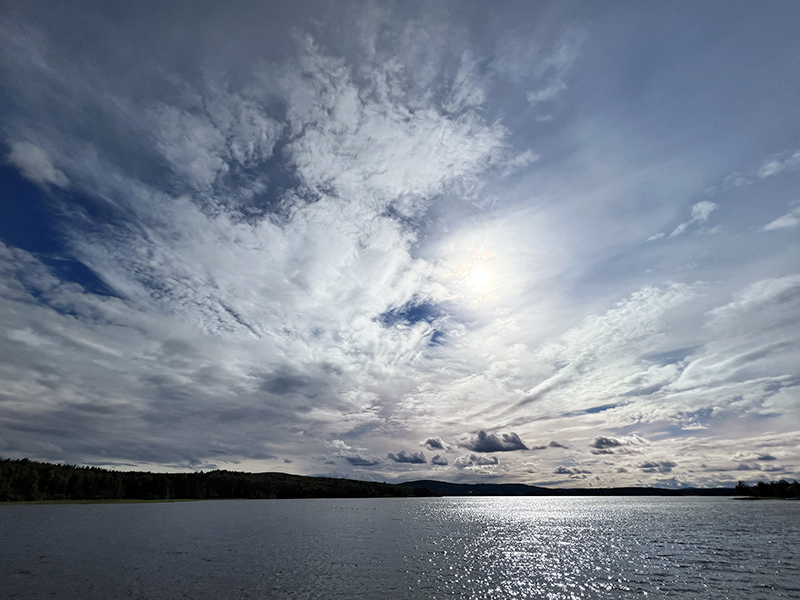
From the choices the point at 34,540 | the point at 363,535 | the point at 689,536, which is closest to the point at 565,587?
the point at 363,535

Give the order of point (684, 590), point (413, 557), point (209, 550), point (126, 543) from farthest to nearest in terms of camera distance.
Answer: point (126, 543)
point (209, 550)
point (413, 557)
point (684, 590)

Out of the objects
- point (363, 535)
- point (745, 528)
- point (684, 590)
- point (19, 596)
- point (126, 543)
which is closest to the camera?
point (19, 596)

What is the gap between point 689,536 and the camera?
91562 millimetres

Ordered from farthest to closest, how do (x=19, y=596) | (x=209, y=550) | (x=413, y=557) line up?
(x=209, y=550), (x=413, y=557), (x=19, y=596)

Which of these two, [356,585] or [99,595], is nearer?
[99,595]

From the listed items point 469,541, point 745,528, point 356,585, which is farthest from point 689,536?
point 356,585

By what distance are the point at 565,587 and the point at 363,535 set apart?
201 feet

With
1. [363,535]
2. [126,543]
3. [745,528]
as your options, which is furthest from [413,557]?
[745,528]

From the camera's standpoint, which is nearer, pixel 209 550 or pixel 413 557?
pixel 413 557

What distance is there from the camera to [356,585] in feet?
149

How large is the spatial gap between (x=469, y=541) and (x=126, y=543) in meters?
68.1

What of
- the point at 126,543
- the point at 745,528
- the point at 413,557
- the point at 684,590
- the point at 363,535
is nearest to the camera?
the point at 684,590

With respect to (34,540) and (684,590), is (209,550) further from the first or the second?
(684,590)

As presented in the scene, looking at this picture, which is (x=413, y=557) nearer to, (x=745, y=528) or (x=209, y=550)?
(x=209, y=550)
